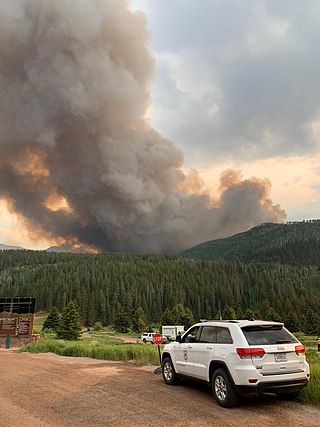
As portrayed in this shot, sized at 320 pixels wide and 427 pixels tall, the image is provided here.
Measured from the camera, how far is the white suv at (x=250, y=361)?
8.45m

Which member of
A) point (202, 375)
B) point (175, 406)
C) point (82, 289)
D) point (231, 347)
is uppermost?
point (82, 289)

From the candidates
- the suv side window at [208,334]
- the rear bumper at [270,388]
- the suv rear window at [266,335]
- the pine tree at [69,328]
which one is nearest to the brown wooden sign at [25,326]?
the pine tree at [69,328]

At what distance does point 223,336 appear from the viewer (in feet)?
31.2

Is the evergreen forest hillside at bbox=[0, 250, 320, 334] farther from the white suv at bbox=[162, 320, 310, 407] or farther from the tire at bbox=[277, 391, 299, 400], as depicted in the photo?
the white suv at bbox=[162, 320, 310, 407]

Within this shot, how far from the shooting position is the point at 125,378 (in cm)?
1342

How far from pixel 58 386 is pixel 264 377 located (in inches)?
286

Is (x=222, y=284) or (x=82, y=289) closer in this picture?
(x=82, y=289)

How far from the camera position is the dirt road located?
7898 millimetres

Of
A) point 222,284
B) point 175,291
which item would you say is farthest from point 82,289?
point 222,284

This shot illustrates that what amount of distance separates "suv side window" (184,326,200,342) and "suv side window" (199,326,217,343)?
391mm

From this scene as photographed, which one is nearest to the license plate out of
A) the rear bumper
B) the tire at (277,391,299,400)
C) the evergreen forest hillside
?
the rear bumper

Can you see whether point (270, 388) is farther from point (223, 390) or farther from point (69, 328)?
point (69, 328)

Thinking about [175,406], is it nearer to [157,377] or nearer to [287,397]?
[287,397]

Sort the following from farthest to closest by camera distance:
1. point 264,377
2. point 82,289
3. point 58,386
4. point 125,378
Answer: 1. point 82,289
2. point 125,378
3. point 58,386
4. point 264,377
